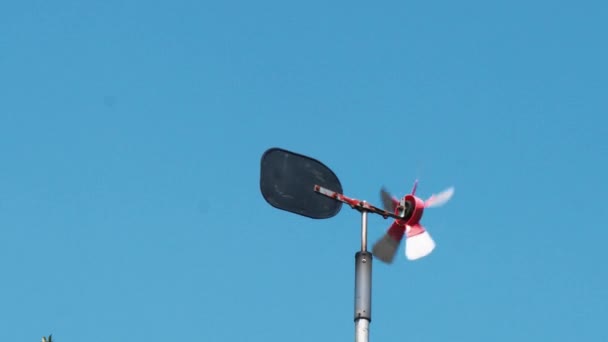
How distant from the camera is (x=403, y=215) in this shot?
889 centimetres

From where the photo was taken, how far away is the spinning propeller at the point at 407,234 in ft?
28.7

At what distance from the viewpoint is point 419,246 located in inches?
344

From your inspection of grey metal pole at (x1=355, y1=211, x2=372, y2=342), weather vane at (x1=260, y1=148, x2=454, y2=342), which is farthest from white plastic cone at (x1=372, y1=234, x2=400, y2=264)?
grey metal pole at (x1=355, y1=211, x2=372, y2=342)

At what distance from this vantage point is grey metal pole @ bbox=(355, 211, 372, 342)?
7395 millimetres

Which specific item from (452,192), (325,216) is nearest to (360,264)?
(325,216)

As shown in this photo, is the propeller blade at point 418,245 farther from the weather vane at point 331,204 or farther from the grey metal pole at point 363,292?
the grey metal pole at point 363,292

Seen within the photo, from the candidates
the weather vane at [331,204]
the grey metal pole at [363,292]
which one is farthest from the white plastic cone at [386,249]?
the grey metal pole at [363,292]

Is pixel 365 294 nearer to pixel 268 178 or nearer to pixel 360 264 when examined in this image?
pixel 360 264

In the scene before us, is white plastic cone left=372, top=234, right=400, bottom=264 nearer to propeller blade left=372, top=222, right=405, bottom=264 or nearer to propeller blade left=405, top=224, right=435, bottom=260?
propeller blade left=372, top=222, right=405, bottom=264

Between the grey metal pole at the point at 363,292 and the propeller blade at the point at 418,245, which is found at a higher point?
the propeller blade at the point at 418,245

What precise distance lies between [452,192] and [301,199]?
7.59 feet

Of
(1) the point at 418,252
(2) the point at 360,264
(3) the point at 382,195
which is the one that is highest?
(3) the point at 382,195

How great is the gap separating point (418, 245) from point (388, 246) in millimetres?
279

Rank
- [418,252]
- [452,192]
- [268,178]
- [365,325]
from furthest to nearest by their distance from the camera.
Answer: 1. [452,192]
2. [418,252]
3. [268,178]
4. [365,325]
